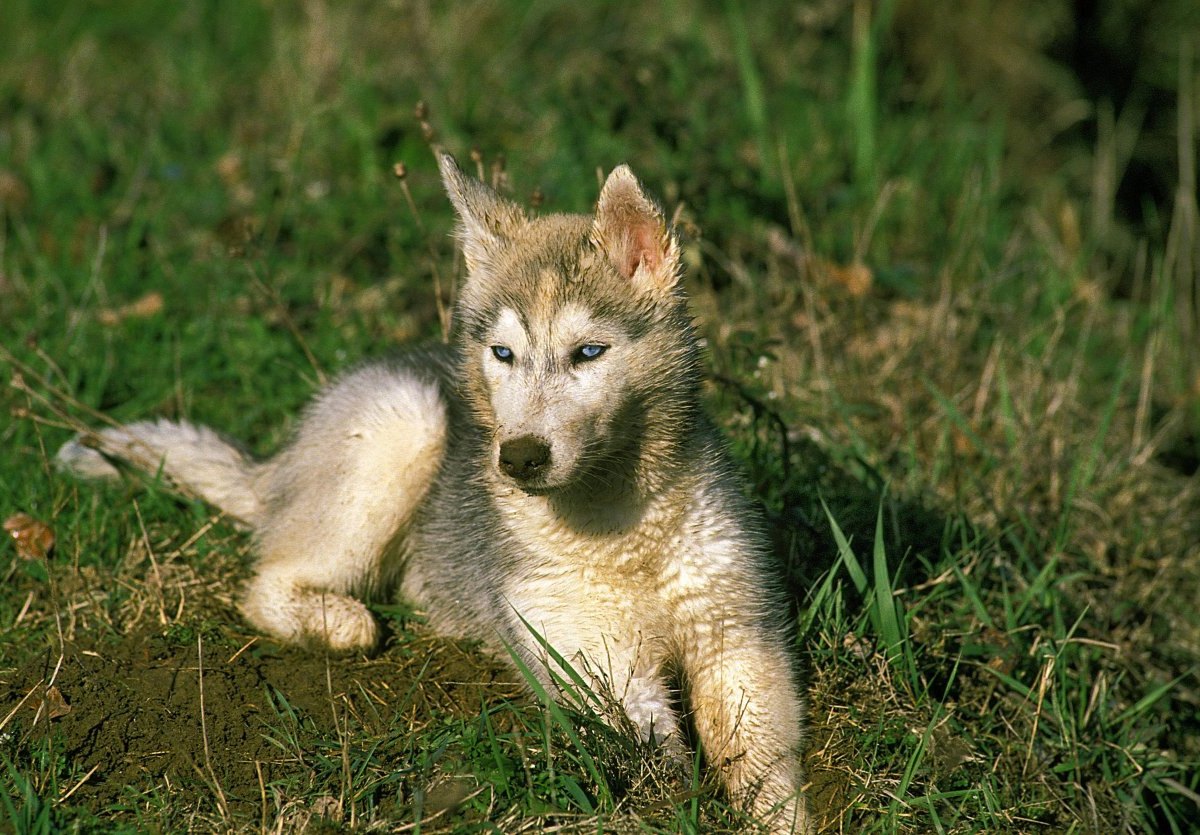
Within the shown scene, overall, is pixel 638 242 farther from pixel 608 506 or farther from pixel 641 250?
pixel 608 506

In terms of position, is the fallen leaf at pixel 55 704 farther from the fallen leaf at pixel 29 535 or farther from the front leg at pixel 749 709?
the front leg at pixel 749 709

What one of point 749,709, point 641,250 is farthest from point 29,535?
point 749,709

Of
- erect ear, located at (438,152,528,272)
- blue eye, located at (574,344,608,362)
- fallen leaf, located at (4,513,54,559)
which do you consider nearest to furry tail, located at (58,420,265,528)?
fallen leaf, located at (4,513,54,559)

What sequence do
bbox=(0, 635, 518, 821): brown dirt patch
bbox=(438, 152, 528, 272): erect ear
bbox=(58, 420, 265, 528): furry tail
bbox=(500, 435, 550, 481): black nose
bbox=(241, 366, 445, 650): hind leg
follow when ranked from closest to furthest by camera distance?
bbox=(500, 435, 550, 481): black nose
bbox=(0, 635, 518, 821): brown dirt patch
bbox=(438, 152, 528, 272): erect ear
bbox=(241, 366, 445, 650): hind leg
bbox=(58, 420, 265, 528): furry tail

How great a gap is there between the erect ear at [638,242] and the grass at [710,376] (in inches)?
38.3

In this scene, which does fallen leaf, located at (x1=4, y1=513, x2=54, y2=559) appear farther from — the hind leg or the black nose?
the black nose

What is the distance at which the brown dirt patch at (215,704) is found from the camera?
359 cm

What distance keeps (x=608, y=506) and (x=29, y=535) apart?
2.30 m

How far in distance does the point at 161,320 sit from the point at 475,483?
2689 millimetres

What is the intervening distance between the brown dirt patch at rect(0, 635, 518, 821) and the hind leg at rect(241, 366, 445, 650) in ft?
1.06

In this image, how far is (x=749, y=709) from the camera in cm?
371

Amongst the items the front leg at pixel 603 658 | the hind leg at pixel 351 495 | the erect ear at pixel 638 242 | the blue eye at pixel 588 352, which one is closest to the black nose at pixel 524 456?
the blue eye at pixel 588 352

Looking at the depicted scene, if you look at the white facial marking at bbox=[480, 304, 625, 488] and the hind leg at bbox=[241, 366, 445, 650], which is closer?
the white facial marking at bbox=[480, 304, 625, 488]

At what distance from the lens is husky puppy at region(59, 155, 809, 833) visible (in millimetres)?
3596
